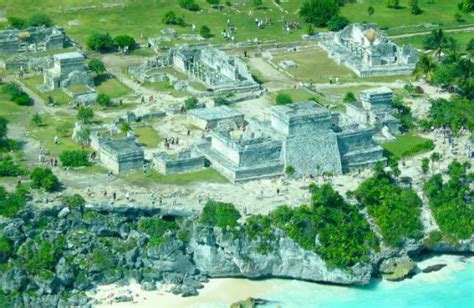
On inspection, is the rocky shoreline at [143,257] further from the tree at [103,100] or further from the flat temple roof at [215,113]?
the tree at [103,100]

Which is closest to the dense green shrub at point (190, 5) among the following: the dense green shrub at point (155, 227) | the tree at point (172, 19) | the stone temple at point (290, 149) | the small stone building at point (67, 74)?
the tree at point (172, 19)

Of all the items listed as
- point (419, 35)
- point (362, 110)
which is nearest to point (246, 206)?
point (362, 110)

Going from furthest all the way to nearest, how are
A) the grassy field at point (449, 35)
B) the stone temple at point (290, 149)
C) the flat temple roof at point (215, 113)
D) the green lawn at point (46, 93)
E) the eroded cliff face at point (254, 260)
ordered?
the grassy field at point (449, 35)
the green lawn at point (46, 93)
the flat temple roof at point (215, 113)
the stone temple at point (290, 149)
the eroded cliff face at point (254, 260)

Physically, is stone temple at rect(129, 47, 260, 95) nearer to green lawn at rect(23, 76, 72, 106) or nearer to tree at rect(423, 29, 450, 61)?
green lawn at rect(23, 76, 72, 106)

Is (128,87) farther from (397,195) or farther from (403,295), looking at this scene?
(403,295)

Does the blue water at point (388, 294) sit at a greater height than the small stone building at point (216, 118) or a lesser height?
lesser

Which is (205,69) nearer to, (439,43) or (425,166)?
(439,43)

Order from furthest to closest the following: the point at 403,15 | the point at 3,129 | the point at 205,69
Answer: the point at 403,15, the point at 205,69, the point at 3,129

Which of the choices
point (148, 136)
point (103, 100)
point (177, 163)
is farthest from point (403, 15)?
point (177, 163)
